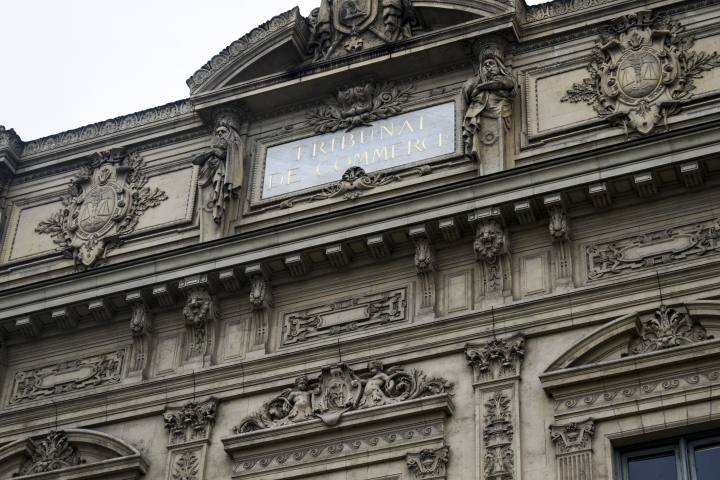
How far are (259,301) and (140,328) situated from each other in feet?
6.32

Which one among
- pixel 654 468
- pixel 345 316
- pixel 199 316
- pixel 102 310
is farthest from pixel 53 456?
pixel 654 468

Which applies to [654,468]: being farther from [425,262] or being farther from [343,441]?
[425,262]

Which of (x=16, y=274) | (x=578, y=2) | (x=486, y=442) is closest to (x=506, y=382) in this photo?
(x=486, y=442)

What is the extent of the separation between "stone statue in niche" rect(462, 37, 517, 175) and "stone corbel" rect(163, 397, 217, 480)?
5.10 metres

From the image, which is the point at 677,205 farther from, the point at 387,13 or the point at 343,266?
the point at 387,13

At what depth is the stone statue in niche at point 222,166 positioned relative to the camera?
813 inches

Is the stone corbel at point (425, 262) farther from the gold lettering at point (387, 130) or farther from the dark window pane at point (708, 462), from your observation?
the dark window pane at point (708, 462)

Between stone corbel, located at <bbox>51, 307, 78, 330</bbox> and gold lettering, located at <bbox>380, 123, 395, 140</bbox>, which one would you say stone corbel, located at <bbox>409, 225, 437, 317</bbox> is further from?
stone corbel, located at <bbox>51, 307, 78, 330</bbox>

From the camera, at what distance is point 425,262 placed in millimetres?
18469

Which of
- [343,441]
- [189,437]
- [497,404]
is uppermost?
[189,437]

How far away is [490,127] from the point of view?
766 inches

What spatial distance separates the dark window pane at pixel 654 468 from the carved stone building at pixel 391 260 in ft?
0.11

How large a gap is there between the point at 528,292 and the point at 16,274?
8807mm

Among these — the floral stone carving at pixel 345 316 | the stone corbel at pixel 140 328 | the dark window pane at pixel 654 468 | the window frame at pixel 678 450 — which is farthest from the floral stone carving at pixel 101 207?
the dark window pane at pixel 654 468
